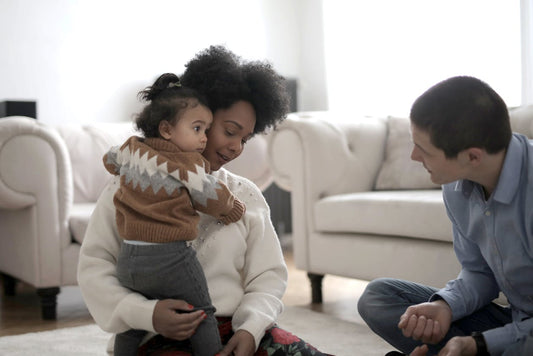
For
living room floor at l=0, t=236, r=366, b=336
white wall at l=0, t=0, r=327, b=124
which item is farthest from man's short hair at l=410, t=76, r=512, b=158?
white wall at l=0, t=0, r=327, b=124

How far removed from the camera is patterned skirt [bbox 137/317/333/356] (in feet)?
4.65

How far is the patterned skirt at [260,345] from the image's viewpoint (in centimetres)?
142

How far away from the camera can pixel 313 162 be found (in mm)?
2975

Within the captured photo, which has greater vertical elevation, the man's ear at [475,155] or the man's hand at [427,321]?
the man's ear at [475,155]

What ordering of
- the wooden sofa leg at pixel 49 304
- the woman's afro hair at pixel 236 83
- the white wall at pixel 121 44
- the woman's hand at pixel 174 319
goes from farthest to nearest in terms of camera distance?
the white wall at pixel 121 44, the wooden sofa leg at pixel 49 304, the woman's afro hair at pixel 236 83, the woman's hand at pixel 174 319

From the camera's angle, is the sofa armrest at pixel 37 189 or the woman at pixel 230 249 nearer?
the woman at pixel 230 249

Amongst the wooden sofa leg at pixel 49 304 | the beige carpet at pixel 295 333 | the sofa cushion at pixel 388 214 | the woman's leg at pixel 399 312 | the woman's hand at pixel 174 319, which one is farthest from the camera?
the wooden sofa leg at pixel 49 304

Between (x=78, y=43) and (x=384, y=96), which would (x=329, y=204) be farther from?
(x=78, y=43)

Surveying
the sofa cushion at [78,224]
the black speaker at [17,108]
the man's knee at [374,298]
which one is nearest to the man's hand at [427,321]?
the man's knee at [374,298]

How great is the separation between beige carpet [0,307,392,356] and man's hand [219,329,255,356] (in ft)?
2.79

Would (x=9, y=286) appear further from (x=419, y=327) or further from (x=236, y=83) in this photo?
(x=419, y=327)

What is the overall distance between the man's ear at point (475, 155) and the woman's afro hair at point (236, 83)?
0.42 meters

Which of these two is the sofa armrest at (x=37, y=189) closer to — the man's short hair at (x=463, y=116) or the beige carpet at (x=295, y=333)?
the beige carpet at (x=295, y=333)

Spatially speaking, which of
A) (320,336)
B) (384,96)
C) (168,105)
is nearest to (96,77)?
(384,96)
